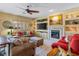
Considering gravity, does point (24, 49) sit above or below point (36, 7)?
below

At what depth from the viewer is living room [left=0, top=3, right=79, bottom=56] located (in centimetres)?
191

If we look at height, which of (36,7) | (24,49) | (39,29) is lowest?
(24,49)

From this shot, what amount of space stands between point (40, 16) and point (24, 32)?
1.45 feet

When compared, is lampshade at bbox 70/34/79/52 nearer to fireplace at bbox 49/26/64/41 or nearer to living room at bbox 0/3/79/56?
living room at bbox 0/3/79/56

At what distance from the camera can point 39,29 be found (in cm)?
212

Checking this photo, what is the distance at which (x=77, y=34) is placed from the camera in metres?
1.91

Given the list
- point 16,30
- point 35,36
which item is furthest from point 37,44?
point 16,30

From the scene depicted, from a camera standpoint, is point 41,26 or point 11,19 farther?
point 41,26

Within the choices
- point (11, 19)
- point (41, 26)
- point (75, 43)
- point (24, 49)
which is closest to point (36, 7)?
point (41, 26)

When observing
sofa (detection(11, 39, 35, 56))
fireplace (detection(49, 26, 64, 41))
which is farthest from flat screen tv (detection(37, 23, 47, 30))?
sofa (detection(11, 39, 35, 56))

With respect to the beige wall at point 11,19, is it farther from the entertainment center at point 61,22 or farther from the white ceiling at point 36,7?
the entertainment center at point 61,22

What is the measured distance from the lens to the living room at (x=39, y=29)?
6.26 ft

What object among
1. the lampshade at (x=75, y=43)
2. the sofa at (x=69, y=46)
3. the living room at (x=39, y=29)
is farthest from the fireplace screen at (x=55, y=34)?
the lampshade at (x=75, y=43)

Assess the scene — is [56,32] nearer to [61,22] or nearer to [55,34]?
[55,34]
